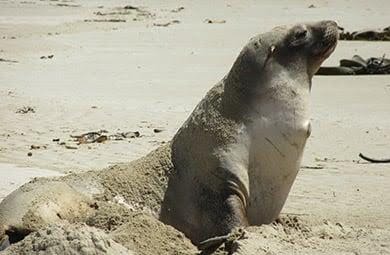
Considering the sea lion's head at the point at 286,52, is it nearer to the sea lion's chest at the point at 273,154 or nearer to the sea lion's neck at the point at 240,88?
the sea lion's neck at the point at 240,88

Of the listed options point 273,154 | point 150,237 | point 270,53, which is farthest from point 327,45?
point 150,237

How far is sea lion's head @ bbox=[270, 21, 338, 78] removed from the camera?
19.9ft

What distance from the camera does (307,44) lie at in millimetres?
6191

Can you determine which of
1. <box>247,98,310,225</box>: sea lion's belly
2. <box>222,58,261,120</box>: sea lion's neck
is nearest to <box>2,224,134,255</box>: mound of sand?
<box>247,98,310,225</box>: sea lion's belly

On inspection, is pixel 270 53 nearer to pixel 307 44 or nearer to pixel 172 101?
pixel 307 44

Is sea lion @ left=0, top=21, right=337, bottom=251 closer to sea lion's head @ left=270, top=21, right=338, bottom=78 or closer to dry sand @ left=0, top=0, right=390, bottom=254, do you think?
sea lion's head @ left=270, top=21, right=338, bottom=78

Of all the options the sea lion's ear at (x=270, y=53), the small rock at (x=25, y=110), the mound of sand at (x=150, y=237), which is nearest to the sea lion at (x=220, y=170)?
the sea lion's ear at (x=270, y=53)

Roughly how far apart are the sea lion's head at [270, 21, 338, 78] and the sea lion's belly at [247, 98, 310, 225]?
463mm

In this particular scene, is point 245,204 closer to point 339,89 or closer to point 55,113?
point 55,113

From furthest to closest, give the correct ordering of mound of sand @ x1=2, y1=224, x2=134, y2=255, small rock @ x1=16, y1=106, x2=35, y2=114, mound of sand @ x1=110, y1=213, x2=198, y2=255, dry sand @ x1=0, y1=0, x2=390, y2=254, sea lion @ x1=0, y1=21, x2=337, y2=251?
small rock @ x1=16, y1=106, x2=35, y2=114, dry sand @ x1=0, y1=0, x2=390, y2=254, sea lion @ x1=0, y1=21, x2=337, y2=251, mound of sand @ x1=110, y1=213, x2=198, y2=255, mound of sand @ x1=2, y1=224, x2=134, y2=255

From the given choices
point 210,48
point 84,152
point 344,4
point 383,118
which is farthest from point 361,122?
point 344,4

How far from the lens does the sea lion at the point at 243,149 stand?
18.6 ft

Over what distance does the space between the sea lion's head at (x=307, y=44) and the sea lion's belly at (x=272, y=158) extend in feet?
1.52

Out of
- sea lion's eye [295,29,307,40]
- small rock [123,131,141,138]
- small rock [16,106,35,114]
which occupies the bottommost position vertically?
small rock [16,106,35,114]
